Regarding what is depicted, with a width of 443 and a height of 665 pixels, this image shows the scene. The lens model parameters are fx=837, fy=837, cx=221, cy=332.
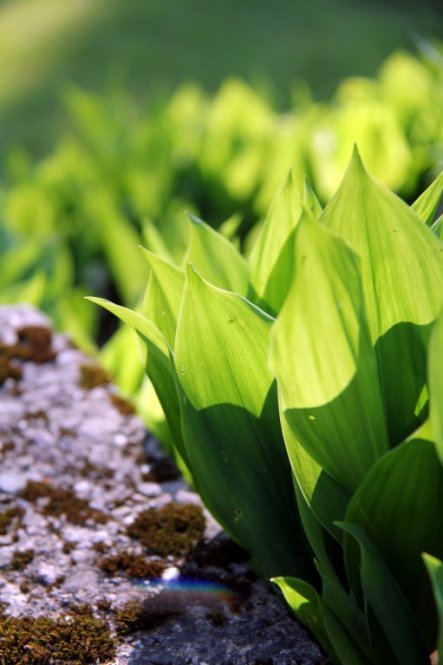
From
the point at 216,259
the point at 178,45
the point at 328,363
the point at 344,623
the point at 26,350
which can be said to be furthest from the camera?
the point at 178,45

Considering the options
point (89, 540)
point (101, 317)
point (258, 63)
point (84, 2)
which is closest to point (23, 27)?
point (84, 2)

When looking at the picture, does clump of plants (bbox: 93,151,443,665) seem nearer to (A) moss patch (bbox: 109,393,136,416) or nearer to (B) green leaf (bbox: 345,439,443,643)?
(B) green leaf (bbox: 345,439,443,643)

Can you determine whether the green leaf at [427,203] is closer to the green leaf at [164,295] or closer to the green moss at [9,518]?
the green leaf at [164,295]

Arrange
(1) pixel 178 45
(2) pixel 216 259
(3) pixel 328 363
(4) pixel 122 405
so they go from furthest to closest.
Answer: (1) pixel 178 45
(4) pixel 122 405
(2) pixel 216 259
(3) pixel 328 363

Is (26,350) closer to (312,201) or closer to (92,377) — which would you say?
(92,377)

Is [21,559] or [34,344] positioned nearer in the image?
[21,559]

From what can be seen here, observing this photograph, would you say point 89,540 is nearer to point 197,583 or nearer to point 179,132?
point 197,583

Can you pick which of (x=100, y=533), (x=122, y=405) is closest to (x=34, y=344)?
(x=122, y=405)

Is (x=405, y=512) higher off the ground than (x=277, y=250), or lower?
lower
